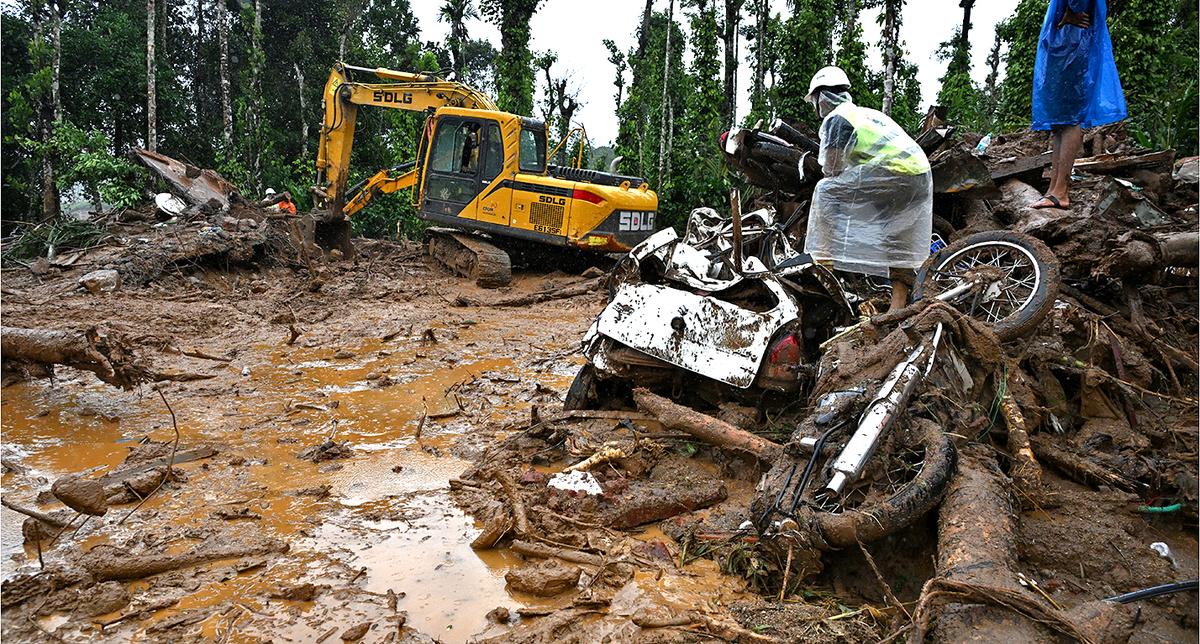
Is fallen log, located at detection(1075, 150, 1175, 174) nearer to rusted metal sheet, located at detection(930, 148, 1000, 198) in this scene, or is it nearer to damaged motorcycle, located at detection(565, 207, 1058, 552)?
rusted metal sheet, located at detection(930, 148, 1000, 198)

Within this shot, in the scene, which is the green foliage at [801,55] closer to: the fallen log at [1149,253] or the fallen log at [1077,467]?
the fallen log at [1149,253]

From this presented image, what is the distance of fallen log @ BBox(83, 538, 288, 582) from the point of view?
117 inches

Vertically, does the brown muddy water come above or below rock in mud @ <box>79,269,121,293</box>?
below

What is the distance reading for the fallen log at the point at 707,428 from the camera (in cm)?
383

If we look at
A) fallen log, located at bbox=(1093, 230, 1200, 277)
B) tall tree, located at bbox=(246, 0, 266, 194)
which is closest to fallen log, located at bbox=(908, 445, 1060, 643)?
fallen log, located at bbox=(1093, 230, 1200, 277)

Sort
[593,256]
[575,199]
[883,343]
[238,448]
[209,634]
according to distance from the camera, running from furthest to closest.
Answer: [593,256]
[575,199]
[238,448]
[883,343]
[209,634]

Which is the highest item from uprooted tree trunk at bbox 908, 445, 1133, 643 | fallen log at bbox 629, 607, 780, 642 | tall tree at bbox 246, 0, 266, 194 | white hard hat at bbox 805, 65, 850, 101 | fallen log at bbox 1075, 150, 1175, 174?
tall tree at bbox 246, 0, 266, 194

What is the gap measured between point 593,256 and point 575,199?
1.58 m

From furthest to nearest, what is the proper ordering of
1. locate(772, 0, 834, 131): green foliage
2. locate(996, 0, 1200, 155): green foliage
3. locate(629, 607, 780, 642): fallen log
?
locate(772, 0, 834, 131): green foliage, locate(996, 0, 1200, 155): green foliage, locate(629, 607, 780, 642): fallen log

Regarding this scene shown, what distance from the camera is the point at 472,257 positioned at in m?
12.0

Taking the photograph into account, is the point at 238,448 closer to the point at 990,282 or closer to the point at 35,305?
the point at 990,282

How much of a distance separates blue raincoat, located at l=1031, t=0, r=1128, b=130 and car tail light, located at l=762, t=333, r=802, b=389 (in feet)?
10.1

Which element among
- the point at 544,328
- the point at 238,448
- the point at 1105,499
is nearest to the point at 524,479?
the point at 238,448

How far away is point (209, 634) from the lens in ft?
8.57
